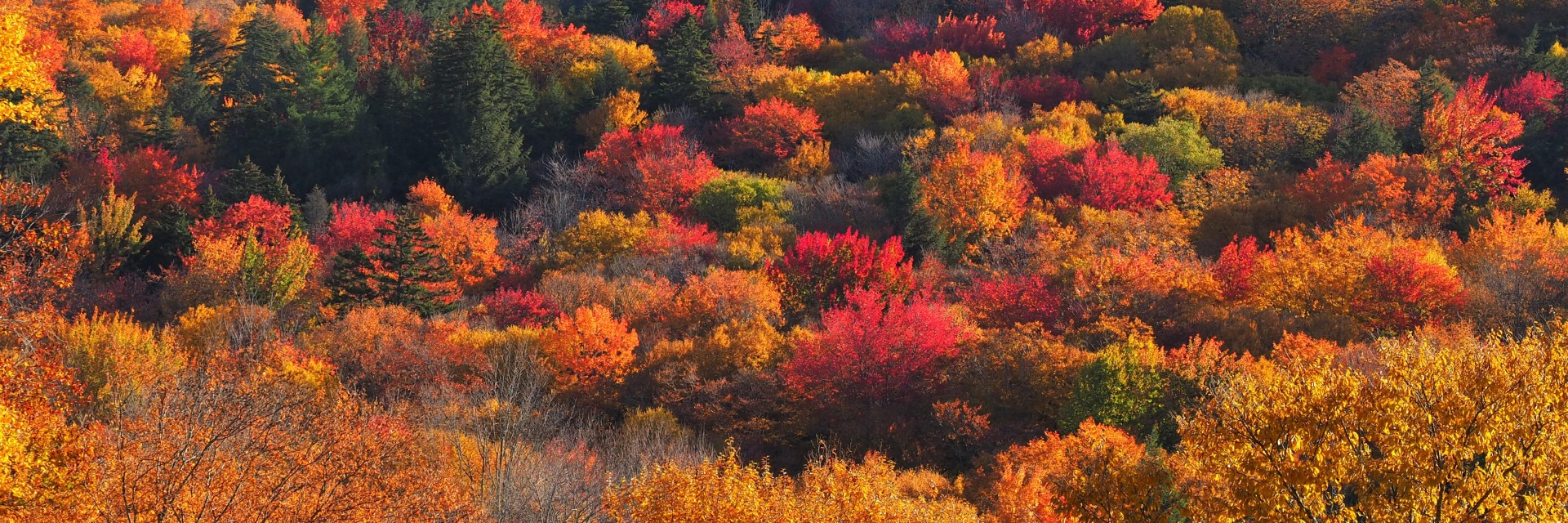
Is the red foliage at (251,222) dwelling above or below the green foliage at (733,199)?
above

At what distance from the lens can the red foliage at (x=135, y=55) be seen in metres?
105

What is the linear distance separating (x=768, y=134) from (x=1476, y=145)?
3948 cm

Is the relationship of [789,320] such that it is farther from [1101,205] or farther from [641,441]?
[1101,205]

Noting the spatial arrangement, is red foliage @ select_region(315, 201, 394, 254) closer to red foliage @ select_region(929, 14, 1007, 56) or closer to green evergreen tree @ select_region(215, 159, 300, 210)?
green evergreen tree @ select_region(215, 159, 300, 210)

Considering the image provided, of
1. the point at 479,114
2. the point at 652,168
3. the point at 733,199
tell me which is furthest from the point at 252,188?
the point at 733,199

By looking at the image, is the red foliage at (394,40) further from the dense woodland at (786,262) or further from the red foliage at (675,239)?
the red foliage at (675,239)

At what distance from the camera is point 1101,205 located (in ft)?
240

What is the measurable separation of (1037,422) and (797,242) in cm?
2115

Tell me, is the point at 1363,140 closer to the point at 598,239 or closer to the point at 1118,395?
the point at 1118,395

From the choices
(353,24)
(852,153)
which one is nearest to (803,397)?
(852,153)

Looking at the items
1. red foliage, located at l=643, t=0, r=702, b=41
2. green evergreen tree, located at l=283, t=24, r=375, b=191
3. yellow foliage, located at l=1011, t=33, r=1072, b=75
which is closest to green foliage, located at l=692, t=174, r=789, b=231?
green evergreen tree, located at l=283, t=24, r=375, b=191

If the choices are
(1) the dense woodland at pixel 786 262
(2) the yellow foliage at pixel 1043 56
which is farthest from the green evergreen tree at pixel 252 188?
(2) the yellow foliage at pixel 1043 56

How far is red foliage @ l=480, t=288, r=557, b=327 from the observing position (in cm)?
6028

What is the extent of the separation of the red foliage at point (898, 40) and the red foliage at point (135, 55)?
5448 cm
